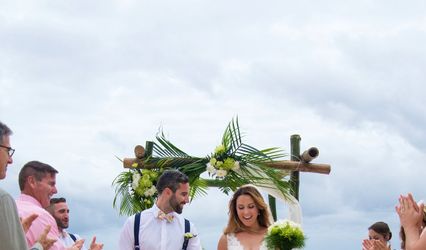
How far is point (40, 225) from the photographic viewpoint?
567 cm

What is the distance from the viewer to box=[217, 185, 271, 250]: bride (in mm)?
8562

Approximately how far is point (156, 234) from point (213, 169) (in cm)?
459

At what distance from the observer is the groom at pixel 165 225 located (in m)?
8.31

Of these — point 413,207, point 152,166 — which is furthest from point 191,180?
point 413,207

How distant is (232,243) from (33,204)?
3.29 m

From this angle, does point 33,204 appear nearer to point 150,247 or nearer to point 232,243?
point 150,247

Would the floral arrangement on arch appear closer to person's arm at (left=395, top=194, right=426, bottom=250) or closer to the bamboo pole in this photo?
the bamboo pole

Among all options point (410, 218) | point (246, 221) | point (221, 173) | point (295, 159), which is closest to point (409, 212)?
point (410, 218)

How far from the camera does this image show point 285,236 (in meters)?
7.33

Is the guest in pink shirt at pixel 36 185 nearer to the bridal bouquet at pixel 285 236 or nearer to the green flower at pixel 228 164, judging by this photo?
the bridal bouquet at pixel 285 236

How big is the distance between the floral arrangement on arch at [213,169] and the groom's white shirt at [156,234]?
14.4 ft

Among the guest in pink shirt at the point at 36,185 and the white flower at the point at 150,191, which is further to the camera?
the white flower at the point at 150,191

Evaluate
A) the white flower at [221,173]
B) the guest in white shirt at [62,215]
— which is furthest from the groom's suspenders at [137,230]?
the white flower at [221,173]

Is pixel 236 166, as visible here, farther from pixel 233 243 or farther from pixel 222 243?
pixel 233 243
